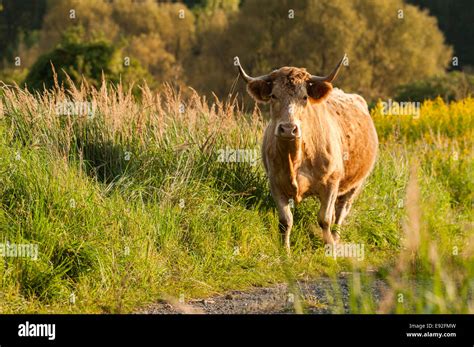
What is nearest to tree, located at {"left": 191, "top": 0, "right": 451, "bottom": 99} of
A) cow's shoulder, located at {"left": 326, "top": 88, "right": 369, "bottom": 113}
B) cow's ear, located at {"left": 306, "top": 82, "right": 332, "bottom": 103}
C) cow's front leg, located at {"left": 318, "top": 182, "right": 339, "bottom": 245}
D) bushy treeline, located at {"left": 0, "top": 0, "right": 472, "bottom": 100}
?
bushy treeline, located at {"left": 0, "top": 0, "right": 472, "bottom": 100}

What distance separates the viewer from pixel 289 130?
29.5 ft

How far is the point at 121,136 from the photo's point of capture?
10.5 meters

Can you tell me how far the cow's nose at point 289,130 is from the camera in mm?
8992

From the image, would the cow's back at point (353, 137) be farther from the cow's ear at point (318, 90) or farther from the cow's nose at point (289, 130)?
the cow's nose at point (289, 130)

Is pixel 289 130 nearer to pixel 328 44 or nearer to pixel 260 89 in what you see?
pixel 260 89

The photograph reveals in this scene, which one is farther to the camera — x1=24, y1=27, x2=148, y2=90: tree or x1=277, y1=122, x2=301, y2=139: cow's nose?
x1=24, y1=27, x2=148, y2=90: tree

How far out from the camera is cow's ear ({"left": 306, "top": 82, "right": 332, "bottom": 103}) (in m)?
9.63

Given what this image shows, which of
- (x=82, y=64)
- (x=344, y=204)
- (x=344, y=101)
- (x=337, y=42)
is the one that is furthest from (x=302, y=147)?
(x=337, y=42)

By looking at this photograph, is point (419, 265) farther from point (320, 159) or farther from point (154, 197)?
point (154, 197)

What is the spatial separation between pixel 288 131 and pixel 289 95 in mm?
490

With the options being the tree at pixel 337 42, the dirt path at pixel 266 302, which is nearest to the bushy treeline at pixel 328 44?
the tree at pixel 337 42

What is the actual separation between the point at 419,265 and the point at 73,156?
383 cm

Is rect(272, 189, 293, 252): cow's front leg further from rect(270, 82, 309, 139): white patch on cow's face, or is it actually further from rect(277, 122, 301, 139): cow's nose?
rect(277, 122, 301, 139): cow's nose
